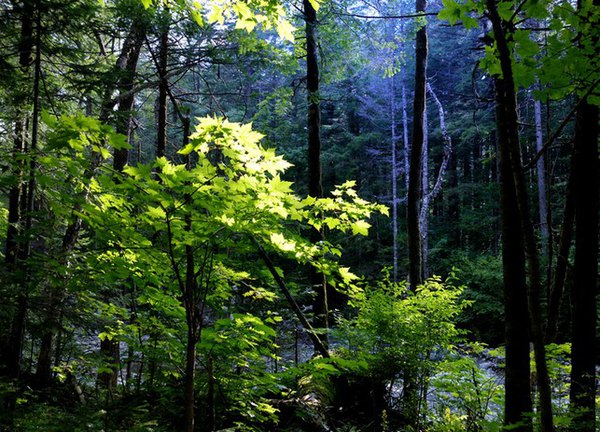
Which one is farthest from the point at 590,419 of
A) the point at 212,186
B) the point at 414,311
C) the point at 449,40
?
the point at 449,40

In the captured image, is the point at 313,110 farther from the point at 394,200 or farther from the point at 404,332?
the point at 394,200

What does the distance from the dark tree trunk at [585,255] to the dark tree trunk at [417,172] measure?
4.52 m

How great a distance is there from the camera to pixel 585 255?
3.72 metres

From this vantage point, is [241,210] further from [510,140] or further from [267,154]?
[510,140]

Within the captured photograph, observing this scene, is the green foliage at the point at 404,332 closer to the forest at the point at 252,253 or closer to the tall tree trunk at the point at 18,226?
the forest at the point at 252,253

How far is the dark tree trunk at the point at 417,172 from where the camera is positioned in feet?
27.2

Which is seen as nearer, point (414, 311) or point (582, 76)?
point (582, 76)

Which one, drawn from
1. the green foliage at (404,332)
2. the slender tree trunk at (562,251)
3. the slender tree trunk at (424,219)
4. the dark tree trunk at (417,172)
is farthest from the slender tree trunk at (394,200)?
the slender tree trunk at (562,251)

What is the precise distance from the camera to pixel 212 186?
2539 millimetres

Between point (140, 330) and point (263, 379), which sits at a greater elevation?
point (140, 330)

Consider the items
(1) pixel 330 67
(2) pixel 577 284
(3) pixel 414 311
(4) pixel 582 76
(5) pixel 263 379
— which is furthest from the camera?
(1) pixel 330 67

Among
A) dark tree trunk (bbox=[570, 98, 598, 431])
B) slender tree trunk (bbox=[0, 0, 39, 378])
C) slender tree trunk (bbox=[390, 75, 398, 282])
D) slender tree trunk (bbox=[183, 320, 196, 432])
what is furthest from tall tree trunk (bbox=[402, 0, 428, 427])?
slender tree trunk (bbox=[390, 75, 398, 282])

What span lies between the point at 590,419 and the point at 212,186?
3634 mm

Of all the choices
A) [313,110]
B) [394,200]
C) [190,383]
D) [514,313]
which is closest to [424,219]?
[394,200]
